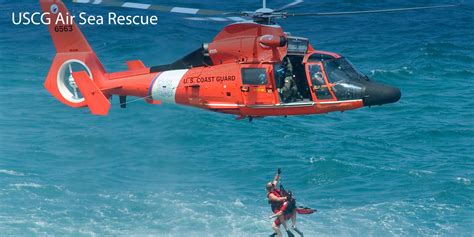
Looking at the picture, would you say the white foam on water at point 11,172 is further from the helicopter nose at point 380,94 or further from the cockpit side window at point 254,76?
the helicopter nose at point 380,94

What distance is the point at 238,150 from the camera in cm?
3697

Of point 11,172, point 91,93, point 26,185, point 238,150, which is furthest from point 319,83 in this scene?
point 11,172

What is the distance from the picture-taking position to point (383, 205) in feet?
105

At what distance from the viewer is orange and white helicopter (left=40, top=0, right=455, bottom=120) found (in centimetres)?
2284

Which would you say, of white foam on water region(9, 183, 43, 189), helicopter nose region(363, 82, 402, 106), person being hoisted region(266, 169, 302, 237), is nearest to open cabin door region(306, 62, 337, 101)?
helicopter nose region(363, 82, 402, 106)

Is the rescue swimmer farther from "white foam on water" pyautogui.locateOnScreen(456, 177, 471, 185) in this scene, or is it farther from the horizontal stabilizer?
"white foam on water" pyautogui.locateOnScreen(456, 177, 471, 185)

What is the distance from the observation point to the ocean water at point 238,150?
30.5m

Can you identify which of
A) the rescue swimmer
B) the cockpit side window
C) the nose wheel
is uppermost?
the cockpit side window

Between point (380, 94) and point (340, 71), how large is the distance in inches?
51.1

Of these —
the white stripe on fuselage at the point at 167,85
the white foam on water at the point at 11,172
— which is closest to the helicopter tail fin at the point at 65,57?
the white stripe on fuselage at the point at 167,85

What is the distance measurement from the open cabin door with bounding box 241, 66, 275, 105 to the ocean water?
6927 mm

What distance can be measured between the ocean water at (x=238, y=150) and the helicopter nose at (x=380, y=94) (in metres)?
7.73

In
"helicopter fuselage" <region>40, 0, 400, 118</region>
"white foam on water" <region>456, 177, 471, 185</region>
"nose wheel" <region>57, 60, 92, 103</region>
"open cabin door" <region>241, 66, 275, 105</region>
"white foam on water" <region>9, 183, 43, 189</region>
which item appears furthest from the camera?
"white foam on water" <region>456, 177, 471, 185</region>

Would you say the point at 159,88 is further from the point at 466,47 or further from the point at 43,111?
the point at 466,47
